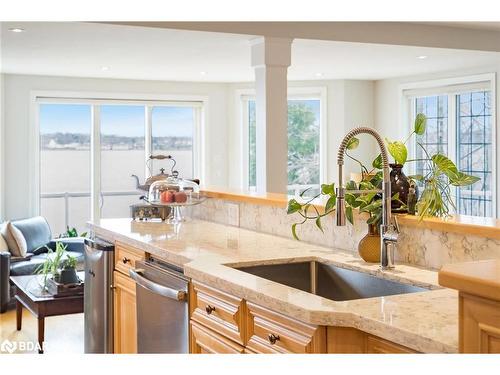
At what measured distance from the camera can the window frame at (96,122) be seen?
8422 mm

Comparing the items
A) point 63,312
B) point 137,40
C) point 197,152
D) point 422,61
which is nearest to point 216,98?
point 197,152

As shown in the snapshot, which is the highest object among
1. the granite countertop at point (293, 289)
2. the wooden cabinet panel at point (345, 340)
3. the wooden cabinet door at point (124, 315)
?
the granite countertop at point (293, 289)

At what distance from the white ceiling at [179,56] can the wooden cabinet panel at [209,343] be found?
2.81 meters

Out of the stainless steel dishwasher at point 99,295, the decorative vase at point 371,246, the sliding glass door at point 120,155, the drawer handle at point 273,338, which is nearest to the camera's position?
the drawer handle at point 273,338

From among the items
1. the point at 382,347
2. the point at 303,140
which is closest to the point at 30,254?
the point at 303,140

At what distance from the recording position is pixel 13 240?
22.4ft

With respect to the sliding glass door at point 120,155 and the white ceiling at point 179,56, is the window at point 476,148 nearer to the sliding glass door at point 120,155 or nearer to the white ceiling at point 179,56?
the white ceiling at point 179,56

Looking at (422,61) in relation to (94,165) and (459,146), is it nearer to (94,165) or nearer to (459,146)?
(459,146)

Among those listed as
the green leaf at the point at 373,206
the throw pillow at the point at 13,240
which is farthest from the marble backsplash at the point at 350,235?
the throw pillow at the point at 13,240

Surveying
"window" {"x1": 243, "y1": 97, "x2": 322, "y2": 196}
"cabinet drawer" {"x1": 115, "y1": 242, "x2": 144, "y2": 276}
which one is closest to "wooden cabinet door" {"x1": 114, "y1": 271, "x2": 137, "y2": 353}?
"cabinet drawer" {"x1": 115, "y1": 242, "x2": 144, "y2": 276}

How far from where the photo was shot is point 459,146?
26.7 ft

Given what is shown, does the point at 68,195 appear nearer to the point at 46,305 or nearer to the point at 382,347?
the point at 46,305

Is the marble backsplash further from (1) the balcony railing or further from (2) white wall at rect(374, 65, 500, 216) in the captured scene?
(2) white wall at rect(374, 65, 500, 216)

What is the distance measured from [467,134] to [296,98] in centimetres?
226
